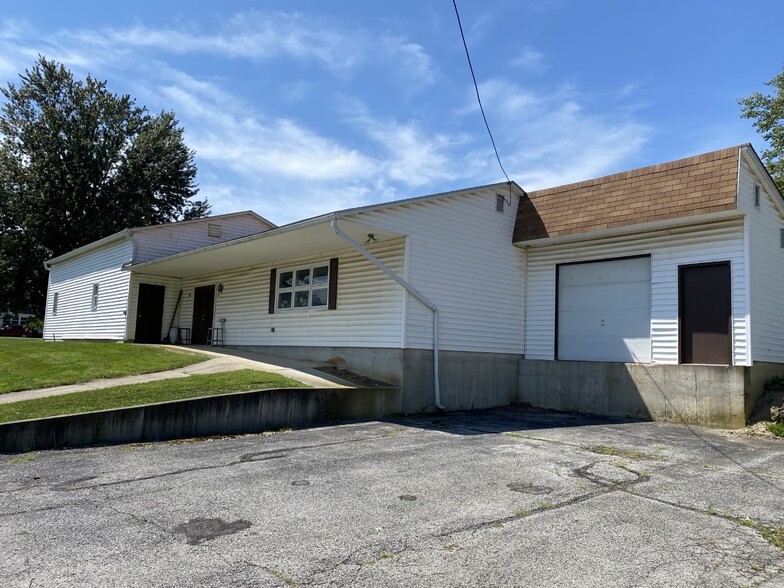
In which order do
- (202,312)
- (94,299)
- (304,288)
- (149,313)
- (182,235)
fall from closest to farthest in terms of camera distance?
(304,288)
(202,312)
(149,313)
(182,235)
(94,299)

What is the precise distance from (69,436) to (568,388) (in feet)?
31.8

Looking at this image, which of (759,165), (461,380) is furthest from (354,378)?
→ (759,165)

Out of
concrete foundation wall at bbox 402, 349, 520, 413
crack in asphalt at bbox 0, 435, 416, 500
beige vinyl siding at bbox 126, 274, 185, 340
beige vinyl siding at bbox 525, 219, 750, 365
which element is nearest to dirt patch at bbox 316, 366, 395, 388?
concrete foundation wall at bbox 402, 349, 520, 413

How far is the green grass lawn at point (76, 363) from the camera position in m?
11.1

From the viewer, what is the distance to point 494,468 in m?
6.70

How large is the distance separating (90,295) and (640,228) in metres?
18.9

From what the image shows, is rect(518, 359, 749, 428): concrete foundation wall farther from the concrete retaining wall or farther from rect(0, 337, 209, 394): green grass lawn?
rect(0, 337, 209, 394): green grass lawn

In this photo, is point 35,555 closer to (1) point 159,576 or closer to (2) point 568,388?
(1) point 159,576

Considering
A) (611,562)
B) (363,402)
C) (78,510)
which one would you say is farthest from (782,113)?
(78,510)

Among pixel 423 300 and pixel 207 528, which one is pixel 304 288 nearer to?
pixel 423 300

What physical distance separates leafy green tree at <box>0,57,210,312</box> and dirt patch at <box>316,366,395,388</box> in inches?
954

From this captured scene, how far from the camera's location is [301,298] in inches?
584

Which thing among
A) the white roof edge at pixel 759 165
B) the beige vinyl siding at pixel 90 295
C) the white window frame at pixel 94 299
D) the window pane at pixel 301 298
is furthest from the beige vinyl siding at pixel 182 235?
the white roof edge at pixel 759 165

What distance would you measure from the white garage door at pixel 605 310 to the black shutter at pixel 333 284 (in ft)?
17.0
